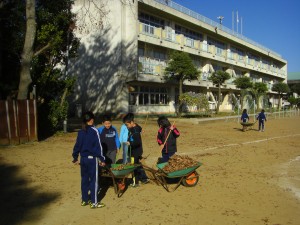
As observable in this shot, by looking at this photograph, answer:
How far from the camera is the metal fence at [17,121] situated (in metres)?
12.3

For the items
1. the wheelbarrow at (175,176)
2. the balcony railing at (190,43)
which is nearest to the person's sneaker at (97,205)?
the wheelbarrow at (175,176)

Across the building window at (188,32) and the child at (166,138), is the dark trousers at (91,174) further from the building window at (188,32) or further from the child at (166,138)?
the building window at (188,32)

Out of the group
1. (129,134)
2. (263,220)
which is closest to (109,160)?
(129,134)

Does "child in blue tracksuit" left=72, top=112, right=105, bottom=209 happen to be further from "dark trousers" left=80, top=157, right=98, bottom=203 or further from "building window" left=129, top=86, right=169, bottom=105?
"building window" left=129, top=86, right=169, bottom=105

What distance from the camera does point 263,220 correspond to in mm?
5219

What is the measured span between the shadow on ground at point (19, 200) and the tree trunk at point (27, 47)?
5634mm

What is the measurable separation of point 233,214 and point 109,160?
9.36ft

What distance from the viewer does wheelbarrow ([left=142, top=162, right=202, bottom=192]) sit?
6.80 m

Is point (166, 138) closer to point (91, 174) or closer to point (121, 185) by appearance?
point (121, 185)

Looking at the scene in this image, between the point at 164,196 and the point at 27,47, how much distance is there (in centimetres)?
945

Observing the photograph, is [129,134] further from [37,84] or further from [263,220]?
[37,84]

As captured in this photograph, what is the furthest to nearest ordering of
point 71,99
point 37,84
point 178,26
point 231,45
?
point 231,45 → point 178,26 → point 71,99 → point 37,84

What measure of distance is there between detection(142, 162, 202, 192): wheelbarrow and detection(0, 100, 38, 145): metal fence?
24.4ft

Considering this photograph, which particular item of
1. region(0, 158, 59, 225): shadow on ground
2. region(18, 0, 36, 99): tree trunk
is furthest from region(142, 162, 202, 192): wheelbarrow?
region(18, 0, 36, 99): tree trunk
